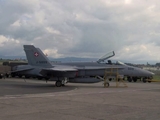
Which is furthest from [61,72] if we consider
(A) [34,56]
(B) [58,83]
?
(A) [34,56]

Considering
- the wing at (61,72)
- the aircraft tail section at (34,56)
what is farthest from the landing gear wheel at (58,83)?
the aircraft tail section at (34,56)

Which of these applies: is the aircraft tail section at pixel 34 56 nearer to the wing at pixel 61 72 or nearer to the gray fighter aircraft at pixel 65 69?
the gray fighter aircraft at pixel 65 69

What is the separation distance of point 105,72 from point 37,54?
6.34 metres

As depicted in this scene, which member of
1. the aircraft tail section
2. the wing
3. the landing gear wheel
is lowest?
the landing gear wheel

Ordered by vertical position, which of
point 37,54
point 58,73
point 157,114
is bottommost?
point 157,114

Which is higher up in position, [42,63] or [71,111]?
[42,63]

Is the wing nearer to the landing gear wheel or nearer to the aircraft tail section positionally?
the landing gear wheel

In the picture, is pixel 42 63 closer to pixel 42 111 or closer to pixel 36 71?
pixel 36 71

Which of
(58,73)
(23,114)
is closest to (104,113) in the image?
(23,114)

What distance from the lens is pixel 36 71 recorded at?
954 inches

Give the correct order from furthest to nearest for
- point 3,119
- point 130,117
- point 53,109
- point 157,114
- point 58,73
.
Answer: point 58,73 → point 53,109 → point 157,114 → point 130,117 → point 3,119

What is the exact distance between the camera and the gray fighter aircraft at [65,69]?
77.5 ft

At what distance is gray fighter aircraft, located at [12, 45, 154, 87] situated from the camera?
23608 millimetres

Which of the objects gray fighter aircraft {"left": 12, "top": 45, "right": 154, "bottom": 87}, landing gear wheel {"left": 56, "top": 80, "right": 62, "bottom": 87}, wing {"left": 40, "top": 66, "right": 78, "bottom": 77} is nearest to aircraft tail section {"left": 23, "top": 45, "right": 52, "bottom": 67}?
gray fighter aircraft {"left": 12, "top": 45, "right": 154, "bottom": 87}
